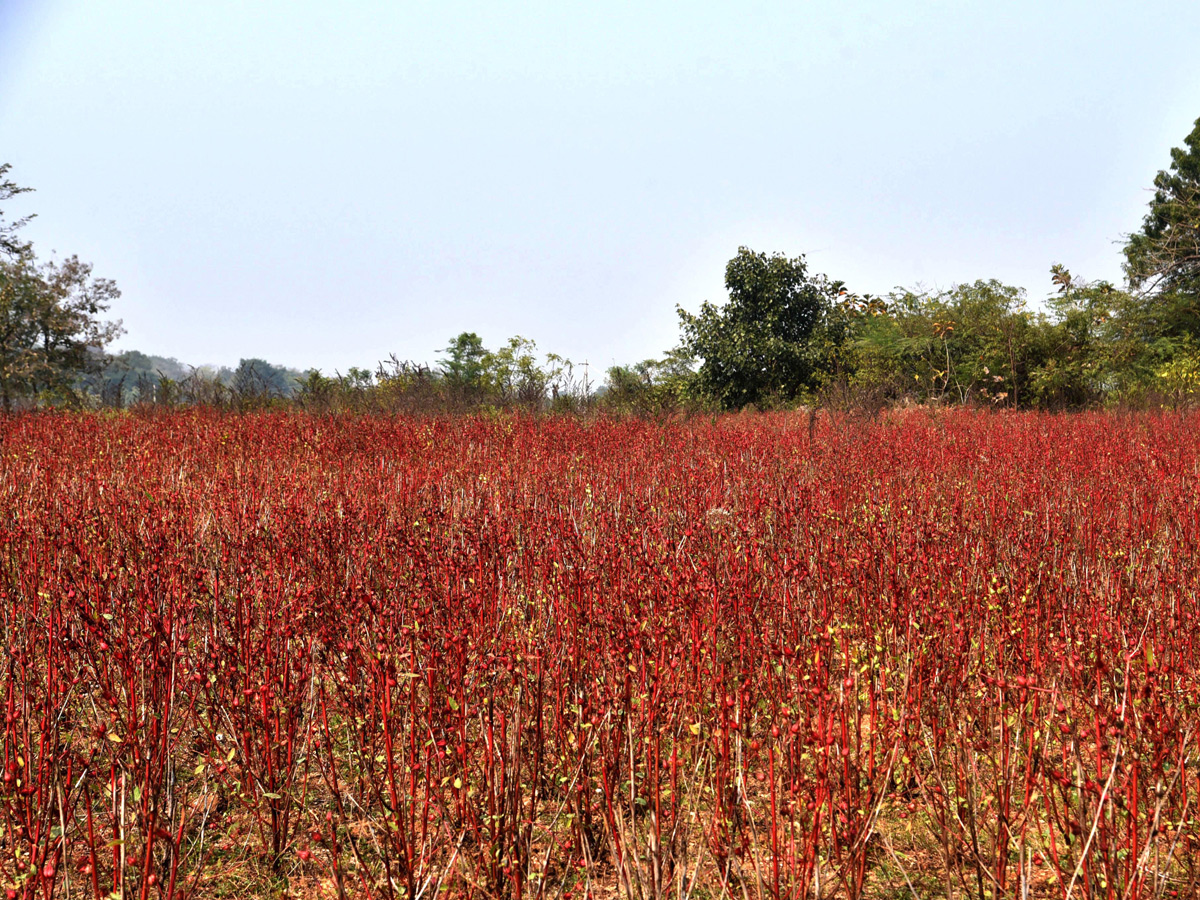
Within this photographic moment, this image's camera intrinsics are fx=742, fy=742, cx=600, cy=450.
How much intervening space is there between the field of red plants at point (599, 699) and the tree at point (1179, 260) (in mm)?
23211

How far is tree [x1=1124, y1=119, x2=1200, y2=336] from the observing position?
23406mm

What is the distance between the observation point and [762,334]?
2238 centimetres

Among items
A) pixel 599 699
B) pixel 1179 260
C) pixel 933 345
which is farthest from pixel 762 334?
pixel 599 699

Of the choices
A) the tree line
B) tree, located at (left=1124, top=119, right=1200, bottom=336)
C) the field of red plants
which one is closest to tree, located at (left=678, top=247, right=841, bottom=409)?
the tree line

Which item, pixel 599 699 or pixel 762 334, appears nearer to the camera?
pixel 599 699

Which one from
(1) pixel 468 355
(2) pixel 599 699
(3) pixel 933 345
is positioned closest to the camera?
(2) pixel 599 699

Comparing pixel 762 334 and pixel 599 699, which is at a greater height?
pixel 762 334

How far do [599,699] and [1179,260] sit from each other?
2859 cm

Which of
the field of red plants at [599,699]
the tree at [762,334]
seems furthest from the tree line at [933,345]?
the field of red plants at [599,699]

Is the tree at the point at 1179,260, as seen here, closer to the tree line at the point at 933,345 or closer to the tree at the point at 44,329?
the tree line at the point at 933,345

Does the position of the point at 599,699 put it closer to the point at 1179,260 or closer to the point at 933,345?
the point at 933,345

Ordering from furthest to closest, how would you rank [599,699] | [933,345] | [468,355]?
→ 1. [468,355]
2. [933,345]
3. [599,699]

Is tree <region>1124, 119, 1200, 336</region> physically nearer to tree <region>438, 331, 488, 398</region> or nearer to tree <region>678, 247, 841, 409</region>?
tree <region>678, 247, 841, 409</region>

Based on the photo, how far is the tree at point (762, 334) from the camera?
22.1 metres
